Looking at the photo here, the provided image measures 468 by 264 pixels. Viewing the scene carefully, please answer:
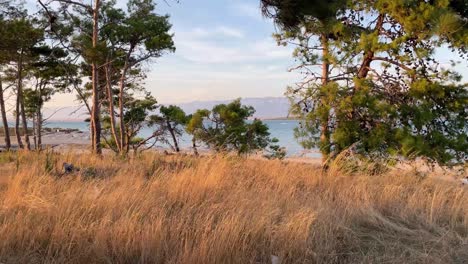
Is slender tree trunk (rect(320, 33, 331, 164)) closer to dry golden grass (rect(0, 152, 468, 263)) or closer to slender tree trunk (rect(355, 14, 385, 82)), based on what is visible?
slender tree trunk (rect(355, 14, 385, 82))

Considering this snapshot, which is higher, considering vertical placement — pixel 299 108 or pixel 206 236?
pixel 299 108

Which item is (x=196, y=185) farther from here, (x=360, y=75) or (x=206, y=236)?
(x=360, y=75)

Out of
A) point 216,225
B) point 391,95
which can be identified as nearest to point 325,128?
point 391,95

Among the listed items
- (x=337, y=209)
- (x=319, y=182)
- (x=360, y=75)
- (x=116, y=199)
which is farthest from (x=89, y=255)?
(x=360, y=75)

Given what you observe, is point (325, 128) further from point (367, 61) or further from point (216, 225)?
point (216, 225)

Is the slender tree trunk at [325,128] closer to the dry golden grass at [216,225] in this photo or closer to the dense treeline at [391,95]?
the dense treeline at [391,95]

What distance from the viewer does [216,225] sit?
125 inches

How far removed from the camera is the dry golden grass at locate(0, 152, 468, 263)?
279cm

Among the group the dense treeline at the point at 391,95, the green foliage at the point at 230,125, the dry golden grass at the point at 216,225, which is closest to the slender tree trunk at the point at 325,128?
the dense treeline at the point at 391,95

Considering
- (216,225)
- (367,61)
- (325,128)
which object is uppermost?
(367,61)

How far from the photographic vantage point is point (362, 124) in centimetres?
834

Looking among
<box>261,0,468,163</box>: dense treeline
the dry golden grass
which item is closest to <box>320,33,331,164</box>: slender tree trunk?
<box>261,0,468,163</box>: dense treeline

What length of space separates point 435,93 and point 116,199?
6.71m

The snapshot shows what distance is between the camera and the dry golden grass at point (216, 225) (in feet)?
9.14
